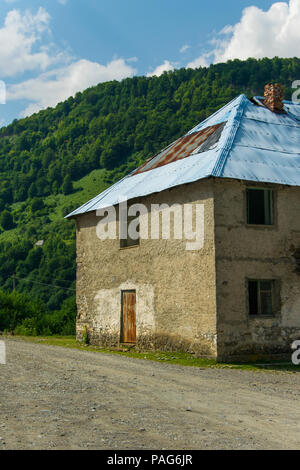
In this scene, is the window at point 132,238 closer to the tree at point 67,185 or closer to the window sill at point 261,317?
the window sill at point 261,317

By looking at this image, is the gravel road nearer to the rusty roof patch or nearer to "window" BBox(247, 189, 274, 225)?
"window" BBox(247, 189, 274, 225)

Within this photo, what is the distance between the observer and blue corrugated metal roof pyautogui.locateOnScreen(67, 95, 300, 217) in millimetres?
13883

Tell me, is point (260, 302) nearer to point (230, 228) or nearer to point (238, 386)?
point (230, 228)

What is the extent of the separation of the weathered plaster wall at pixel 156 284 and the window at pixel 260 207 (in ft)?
4.51

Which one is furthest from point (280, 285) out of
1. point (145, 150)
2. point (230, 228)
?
point (145, 150)

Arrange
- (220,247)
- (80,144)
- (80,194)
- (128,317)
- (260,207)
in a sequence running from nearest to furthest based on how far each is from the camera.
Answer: (220,247) → (260,207) → (128,317) → (80,194) → (80,144)

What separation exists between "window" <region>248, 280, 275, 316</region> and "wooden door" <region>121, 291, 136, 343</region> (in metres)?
4.21

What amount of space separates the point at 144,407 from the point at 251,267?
7.39 m

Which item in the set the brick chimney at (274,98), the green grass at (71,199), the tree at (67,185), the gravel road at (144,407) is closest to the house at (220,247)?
the brick chimney at (274,98)

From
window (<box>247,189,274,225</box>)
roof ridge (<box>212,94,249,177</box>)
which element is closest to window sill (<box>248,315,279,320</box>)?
window (<box>247,189,274,225</box>)

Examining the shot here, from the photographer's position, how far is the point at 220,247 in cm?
1340

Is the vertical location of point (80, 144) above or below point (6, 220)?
above

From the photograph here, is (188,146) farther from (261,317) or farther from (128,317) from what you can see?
(261,317)

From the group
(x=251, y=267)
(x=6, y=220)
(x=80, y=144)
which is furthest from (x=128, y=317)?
(x=80, y=144)
